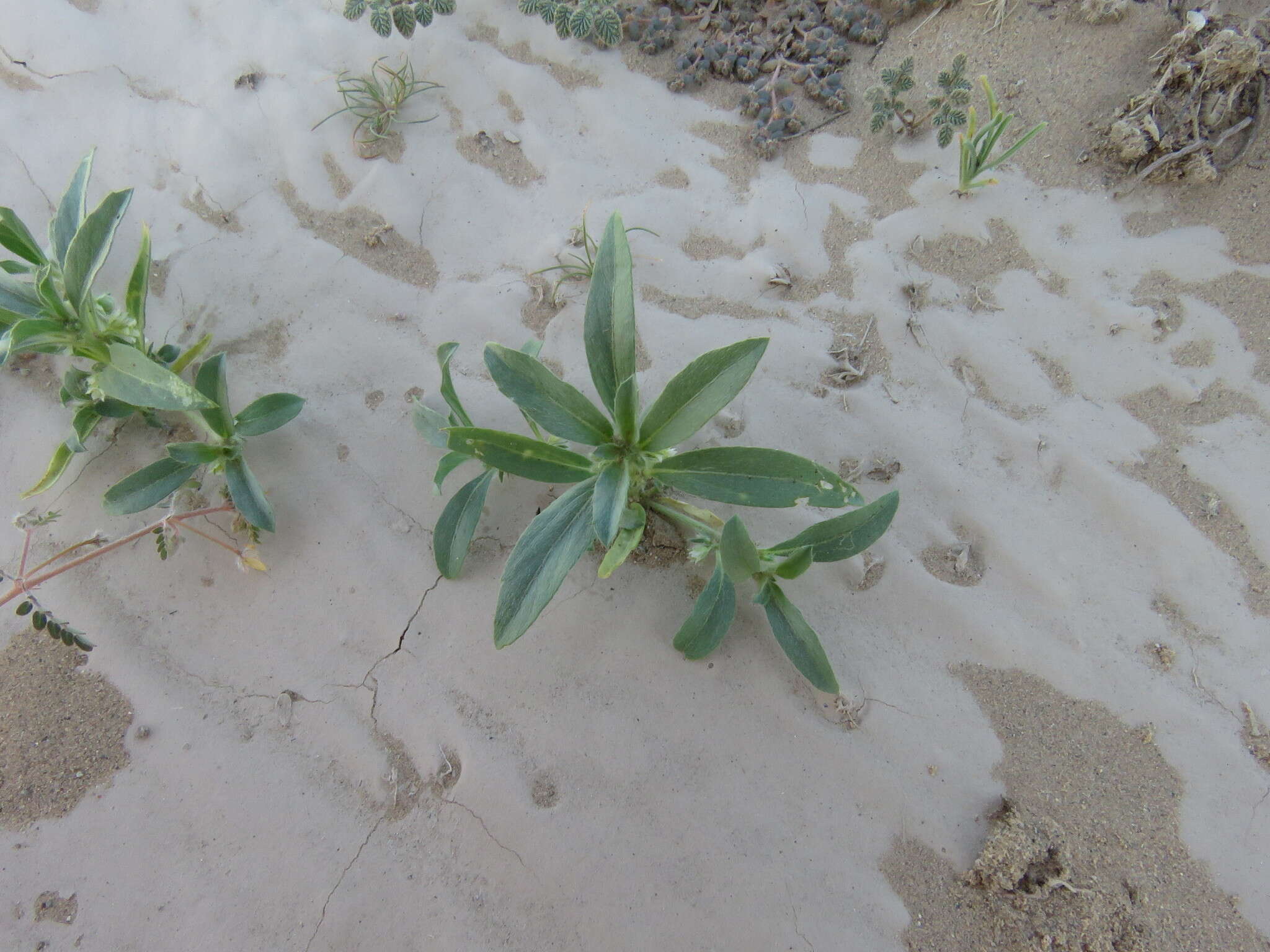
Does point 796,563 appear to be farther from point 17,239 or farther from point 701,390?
point 17,239

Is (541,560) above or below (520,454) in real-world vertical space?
below

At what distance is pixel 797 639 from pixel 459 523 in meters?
0.83

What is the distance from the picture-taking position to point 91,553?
168 cm

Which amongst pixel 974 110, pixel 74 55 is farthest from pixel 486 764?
pixel 74 55

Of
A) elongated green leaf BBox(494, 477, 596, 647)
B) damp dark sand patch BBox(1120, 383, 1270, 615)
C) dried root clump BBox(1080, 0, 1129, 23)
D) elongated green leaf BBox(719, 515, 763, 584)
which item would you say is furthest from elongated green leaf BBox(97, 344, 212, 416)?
dried root clump BBox(1080, 0, 1129, 23)

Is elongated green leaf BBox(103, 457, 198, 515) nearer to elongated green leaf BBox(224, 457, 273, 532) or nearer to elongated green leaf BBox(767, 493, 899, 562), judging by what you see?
elongated green leaf BBox(224, 457, 273, 532)

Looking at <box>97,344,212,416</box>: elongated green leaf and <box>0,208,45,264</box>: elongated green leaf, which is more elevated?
<box>0,208,45,264</box>: elongated green leaf

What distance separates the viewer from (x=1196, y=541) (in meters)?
1.67

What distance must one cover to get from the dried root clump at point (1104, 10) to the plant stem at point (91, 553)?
2.93 meters

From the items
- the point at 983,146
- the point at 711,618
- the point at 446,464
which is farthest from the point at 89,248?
the point at 983,146

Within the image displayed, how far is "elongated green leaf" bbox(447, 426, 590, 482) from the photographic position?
1.28 metres

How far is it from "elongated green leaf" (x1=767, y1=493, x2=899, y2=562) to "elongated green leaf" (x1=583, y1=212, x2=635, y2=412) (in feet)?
1.72

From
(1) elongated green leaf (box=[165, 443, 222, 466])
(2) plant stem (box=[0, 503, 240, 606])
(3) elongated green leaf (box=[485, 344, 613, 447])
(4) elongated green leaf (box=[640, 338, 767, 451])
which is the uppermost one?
(4) elongated green leaf (box=[640, 338, 767, 451])

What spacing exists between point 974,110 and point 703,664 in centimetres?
173
